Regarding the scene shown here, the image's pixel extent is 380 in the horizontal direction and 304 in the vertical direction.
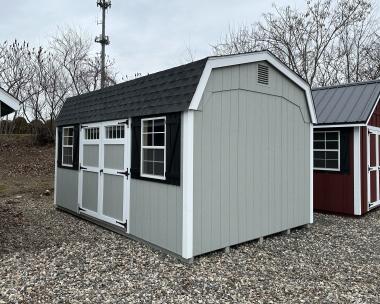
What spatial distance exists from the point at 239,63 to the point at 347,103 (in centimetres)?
409

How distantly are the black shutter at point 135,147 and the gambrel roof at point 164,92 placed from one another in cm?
16

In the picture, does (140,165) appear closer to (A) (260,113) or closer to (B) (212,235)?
(B) (212,235)

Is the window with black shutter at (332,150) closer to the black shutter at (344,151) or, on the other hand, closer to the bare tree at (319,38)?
the black shutter at (344,151)

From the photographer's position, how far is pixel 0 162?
13758 mm

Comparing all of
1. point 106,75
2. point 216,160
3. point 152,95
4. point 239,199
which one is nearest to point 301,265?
point 239,199

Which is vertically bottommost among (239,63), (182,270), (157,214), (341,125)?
(182,270)

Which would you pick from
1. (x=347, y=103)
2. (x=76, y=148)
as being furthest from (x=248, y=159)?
(x=347, y=103)

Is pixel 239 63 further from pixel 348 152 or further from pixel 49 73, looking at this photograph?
pixel 49 73

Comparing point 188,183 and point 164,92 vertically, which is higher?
point 164,92

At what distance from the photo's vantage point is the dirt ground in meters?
10.8

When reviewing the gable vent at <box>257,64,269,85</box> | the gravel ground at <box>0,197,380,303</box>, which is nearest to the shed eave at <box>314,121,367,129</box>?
the gravel ground at <box>0,197,380,303</box>

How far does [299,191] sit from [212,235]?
87.8 inches

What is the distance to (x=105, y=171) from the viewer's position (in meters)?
5.99

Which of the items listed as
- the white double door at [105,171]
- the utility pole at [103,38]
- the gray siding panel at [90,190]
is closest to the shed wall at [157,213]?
the white double door at [105,171]
